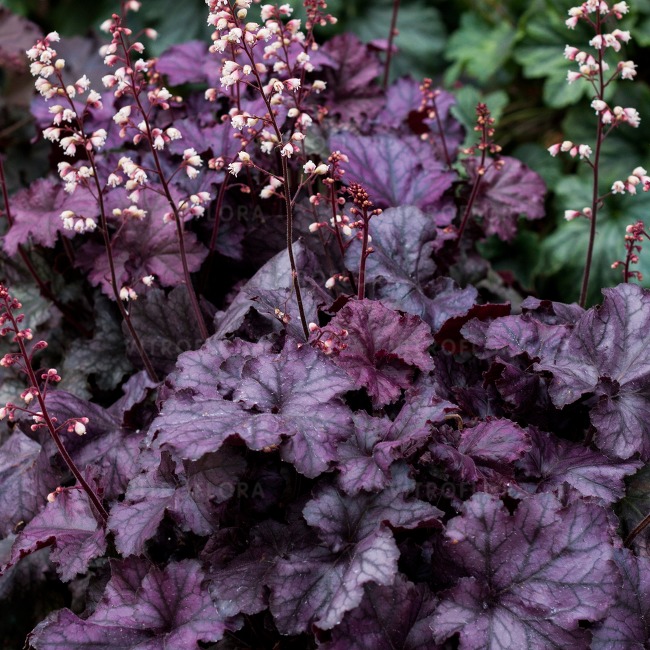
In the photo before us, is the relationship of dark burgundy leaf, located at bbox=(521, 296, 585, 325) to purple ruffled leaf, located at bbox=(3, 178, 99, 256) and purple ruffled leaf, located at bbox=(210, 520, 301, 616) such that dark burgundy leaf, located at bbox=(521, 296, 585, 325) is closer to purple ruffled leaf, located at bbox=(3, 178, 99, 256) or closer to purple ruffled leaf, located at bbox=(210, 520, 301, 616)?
purple ruffled leaf, located at bbox=(210, 520, 301, 616)

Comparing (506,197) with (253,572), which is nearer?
(253,572)

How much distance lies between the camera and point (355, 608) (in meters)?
1.33

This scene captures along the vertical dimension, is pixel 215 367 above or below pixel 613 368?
above

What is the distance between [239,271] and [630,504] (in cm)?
126

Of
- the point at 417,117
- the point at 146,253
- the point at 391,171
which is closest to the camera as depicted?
the point at 146,253

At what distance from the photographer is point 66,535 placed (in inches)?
62.7

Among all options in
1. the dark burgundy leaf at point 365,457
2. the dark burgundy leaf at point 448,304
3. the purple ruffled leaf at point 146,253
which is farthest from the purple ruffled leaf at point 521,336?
the purple ruffled leaf at point 146,253

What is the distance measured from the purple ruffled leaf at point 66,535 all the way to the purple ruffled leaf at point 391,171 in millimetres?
1129

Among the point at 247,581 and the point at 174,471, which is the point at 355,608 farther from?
the point at 174,471

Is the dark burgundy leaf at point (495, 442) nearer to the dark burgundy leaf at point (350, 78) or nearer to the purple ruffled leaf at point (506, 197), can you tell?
the purple ruffled leaf at point (506, 197)

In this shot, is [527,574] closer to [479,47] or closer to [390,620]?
[390,620]

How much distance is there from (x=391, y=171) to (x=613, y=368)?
0.90m

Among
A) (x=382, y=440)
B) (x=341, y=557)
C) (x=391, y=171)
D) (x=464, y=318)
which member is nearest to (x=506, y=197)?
(x=391, y=171)

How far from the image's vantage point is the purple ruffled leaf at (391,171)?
2154 millimetres
